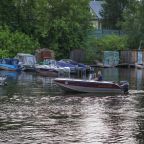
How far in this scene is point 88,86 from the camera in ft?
177

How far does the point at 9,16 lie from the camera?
108 m

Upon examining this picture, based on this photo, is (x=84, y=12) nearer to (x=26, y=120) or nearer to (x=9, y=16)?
(x=9, y=16)

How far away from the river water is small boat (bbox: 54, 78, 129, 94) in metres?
1.26

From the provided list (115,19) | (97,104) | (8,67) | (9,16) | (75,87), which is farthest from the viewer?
(115,19)

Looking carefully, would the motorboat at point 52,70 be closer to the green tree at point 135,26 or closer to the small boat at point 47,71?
the small boat at point 47,71

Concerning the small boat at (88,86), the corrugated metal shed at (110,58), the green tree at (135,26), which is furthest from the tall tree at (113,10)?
the small boat at (88,86)

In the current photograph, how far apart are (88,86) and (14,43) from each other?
163 feet

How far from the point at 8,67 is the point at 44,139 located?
61119 millimetres

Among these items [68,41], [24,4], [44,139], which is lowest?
[44,139]

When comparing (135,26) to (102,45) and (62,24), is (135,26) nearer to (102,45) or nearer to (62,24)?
(102,45)

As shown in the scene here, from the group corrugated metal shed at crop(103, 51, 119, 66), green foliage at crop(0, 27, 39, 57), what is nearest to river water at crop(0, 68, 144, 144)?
green foliage at crop(0, 27, 39, 57)

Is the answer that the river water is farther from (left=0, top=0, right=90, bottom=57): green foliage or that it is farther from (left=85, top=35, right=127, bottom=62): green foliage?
(left=85, top=35, right=127, bottom=62): green foliage

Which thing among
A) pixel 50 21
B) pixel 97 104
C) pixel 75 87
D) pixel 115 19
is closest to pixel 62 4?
pixel 50 21

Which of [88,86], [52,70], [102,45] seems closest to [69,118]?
[88,86]
